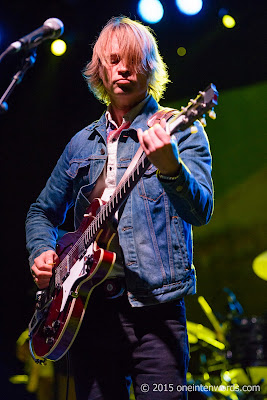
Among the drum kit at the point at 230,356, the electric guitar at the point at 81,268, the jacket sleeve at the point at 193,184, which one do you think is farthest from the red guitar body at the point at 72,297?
the drum kit at the point at 230,356

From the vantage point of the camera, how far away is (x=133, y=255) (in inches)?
69.9

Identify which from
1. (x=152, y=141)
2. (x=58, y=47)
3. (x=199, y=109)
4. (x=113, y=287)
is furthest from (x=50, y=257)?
(x=58, y=47)

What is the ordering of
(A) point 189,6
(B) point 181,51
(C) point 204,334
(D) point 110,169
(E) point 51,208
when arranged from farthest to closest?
1. (B) point 181,51
2. (A) point 189,6
3. (C) point 204,334
4. (E) point 51,208
5. (D) point 110,169

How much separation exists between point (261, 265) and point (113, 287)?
2561 mm

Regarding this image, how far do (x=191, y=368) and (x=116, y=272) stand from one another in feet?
10.1

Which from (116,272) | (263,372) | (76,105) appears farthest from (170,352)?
(76,105)

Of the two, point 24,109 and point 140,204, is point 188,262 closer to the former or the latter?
point 140,204

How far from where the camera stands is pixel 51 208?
236 cm

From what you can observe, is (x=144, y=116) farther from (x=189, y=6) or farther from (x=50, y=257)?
(x=189, y=6)

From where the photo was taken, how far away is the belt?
178 centimetres

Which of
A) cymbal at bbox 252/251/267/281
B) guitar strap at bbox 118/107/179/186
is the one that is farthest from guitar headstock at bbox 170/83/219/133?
cymbal at bbox 252/251/267/281

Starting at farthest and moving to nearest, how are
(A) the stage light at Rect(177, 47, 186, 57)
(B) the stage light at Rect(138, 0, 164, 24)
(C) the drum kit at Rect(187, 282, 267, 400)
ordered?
(A) the stage light at Rect(177, 47, 186, 57) → (B) the stage light at Rect(138, 0, 164, 24) → (C) the drum kit at Rect(187, 282, 267, 400)

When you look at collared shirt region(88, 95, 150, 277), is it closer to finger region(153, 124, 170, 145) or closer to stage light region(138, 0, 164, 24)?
finger region(153, 124, 170, 145)

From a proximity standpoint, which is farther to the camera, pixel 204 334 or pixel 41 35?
pixel 204 334
